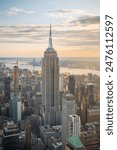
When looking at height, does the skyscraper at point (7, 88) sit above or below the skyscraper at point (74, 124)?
above

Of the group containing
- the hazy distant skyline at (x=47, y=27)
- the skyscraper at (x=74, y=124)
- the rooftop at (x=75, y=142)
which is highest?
the hazy distant skyline at (x=47, y=27)

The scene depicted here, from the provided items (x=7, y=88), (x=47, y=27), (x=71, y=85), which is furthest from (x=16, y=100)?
(x=47, y=27)

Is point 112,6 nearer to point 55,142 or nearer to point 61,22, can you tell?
point 61,22

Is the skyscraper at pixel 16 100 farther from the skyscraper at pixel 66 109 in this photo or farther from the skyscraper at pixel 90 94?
the skyscraper at pixel 90 94

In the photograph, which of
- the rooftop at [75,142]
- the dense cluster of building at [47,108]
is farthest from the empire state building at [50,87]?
the rooftop at [75,142]

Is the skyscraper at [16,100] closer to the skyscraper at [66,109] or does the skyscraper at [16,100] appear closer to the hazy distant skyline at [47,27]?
the hazy distant skyline at [47,27]

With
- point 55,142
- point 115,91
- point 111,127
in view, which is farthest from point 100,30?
point 55,142

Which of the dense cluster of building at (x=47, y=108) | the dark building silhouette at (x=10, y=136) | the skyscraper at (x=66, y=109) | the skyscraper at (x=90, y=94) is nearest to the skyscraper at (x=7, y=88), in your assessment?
the dense cluster of building at (x=47, y=108)
